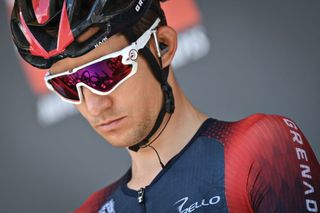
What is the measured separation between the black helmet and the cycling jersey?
0.41 meters

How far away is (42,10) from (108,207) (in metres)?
0.65

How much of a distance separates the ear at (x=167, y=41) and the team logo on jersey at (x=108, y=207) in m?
0.47

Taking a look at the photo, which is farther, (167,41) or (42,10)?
(167,41)

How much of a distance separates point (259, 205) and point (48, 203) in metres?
1.72

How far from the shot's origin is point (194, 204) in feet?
6.34

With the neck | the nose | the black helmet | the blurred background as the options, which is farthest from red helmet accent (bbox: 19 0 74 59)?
the blurred background

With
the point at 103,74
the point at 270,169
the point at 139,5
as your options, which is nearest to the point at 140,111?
the point at 103,74

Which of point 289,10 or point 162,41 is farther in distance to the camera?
point 289,10

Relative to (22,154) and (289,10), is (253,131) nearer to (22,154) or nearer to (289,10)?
(289,10)

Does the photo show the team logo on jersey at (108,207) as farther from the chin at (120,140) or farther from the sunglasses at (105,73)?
the sunglasses at (105,73)

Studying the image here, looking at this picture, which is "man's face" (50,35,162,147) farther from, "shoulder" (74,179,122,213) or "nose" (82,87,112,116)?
"shoulder" (74,179,122,213)

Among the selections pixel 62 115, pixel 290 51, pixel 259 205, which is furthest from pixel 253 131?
pixel 62 115

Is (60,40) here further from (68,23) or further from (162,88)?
(162,88)

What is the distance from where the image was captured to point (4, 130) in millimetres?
3336
